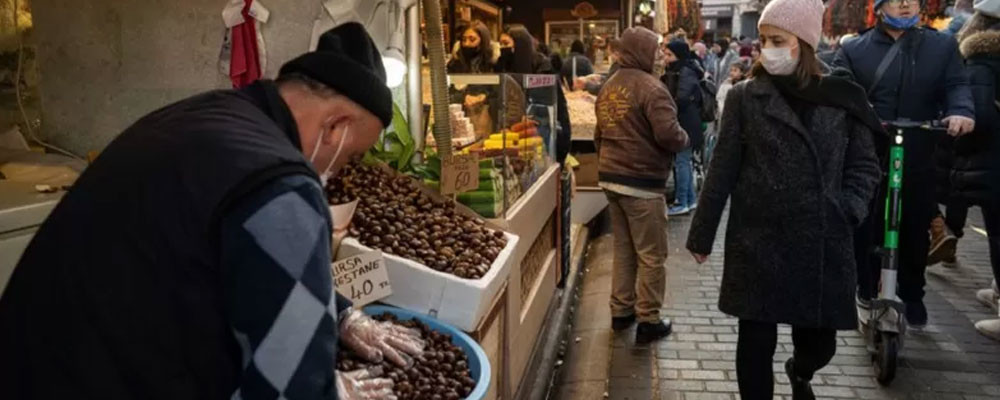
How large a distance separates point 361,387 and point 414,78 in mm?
2784

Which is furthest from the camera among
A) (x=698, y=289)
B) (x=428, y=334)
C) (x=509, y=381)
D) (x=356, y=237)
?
(x=698, y=289)

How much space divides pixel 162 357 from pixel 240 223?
0.30 meters

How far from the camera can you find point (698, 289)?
7027 mm

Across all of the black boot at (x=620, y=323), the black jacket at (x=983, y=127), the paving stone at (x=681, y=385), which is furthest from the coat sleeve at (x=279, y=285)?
the black jacket at (x=983, y=127)

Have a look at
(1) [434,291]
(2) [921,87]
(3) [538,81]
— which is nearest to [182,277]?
(1) [434,291]

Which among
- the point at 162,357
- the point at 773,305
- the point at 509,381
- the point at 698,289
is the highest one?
the point at 162,357

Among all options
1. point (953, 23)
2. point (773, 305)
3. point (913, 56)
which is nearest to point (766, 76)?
point (773, 305)

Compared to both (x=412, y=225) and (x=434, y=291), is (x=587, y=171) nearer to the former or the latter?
(x=412, y=225)

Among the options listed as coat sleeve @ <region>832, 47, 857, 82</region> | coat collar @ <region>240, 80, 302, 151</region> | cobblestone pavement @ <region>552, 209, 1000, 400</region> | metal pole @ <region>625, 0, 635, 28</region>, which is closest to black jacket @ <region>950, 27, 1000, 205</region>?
coat sleeve @ <region>832, 47, 857, 82</region>

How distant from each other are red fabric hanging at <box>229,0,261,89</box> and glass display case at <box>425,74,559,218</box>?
102 centimetres

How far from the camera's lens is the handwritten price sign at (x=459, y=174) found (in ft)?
12.7

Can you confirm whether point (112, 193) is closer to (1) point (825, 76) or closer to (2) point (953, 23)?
(1) point (825, 76)

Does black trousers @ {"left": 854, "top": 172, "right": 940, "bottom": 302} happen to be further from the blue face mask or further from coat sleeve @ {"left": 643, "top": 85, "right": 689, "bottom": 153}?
coat sleeve @ {"left": 643, "top": 85, "right": 689, "bottom": 153}

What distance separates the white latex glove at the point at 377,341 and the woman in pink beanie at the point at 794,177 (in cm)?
160
